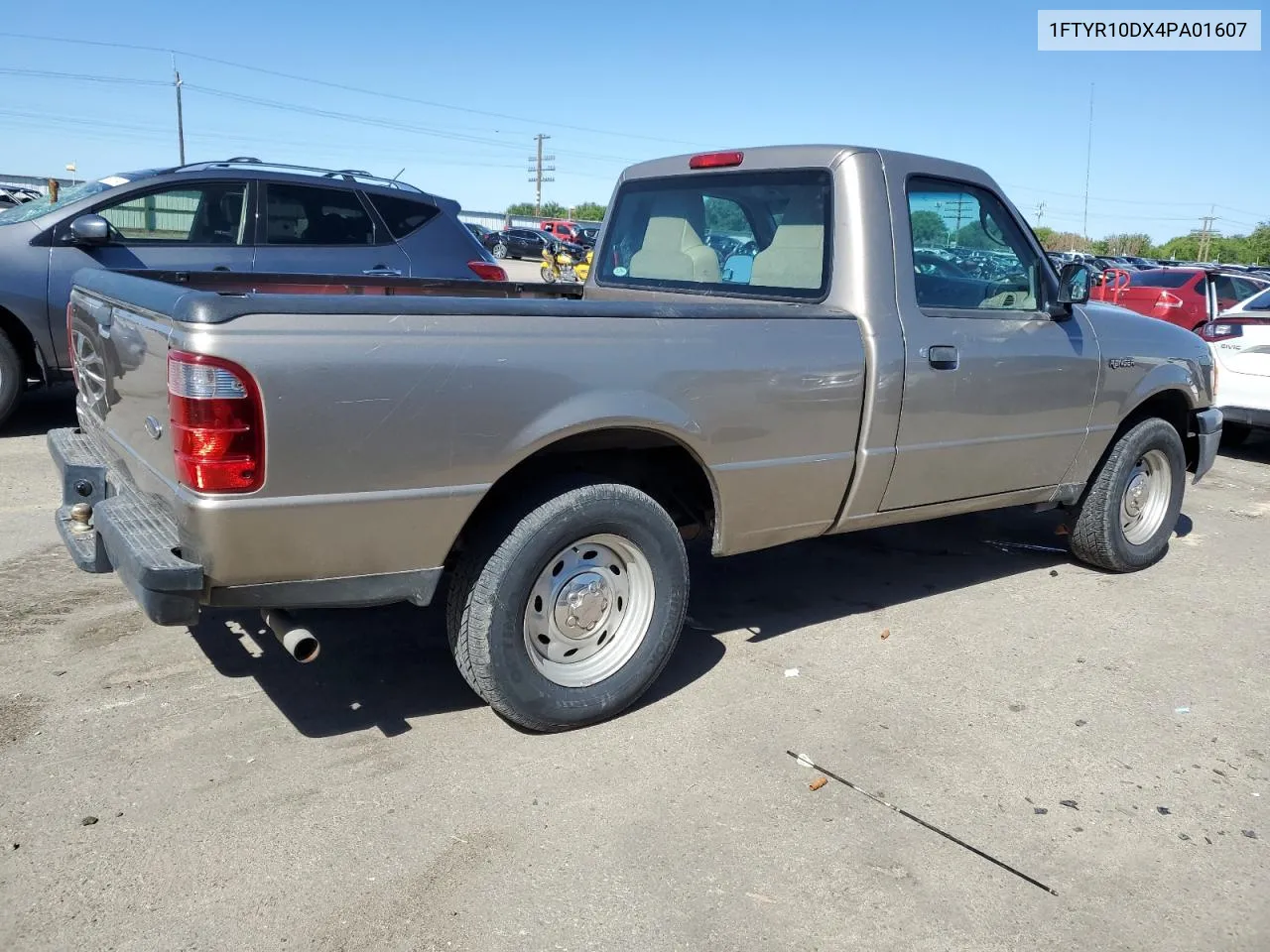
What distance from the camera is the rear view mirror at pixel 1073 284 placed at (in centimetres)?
473

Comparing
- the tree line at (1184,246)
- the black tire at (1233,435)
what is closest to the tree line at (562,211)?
the tree line at (1184,246)

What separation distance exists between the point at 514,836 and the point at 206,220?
579 cm

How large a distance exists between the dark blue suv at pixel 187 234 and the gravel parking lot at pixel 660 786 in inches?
104

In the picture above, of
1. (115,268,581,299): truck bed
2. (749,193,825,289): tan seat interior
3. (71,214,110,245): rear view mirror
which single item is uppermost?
(71,214,110,245): rear view mirror

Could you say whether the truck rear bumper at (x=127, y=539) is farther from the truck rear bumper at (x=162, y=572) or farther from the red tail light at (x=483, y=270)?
the red tail light at (x=483, y=270)

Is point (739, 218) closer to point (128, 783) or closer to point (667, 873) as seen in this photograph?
point (667, 873)

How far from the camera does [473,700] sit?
382 centimetres

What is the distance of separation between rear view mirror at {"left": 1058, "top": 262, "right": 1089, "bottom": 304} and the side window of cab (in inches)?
5.0

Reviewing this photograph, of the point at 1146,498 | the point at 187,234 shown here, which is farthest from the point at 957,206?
the point at 187,234

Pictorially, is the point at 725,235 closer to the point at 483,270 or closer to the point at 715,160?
the point at 715,160

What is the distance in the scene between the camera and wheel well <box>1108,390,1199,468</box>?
18.0 ft

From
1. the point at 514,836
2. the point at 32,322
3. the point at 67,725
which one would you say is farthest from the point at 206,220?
the point at 514,836

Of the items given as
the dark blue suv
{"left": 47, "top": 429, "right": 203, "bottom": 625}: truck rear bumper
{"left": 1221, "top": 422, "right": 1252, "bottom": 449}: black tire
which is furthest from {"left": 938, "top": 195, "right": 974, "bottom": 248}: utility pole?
{"left": 1221, "top": 422, "right": 1252, "bottom": 449}: black tire

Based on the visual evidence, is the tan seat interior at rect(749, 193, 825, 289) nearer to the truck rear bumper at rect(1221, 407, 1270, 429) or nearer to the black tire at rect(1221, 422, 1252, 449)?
the truck rear bumper at rect(1221, 407, 1270, 429)
